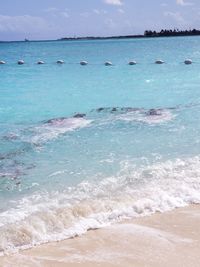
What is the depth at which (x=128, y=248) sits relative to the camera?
7.30 m

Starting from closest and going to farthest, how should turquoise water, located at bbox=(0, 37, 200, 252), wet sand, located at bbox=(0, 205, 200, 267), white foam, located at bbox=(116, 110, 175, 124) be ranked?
1. wet sand, located at bbox=(0, 205, 200, 267)
2. turquoise water, located at bbox=(0, 37, 200, 252)
3. white foam, located at bbox=(116, 110, 175, 124)

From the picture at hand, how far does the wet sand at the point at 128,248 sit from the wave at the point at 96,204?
357mm

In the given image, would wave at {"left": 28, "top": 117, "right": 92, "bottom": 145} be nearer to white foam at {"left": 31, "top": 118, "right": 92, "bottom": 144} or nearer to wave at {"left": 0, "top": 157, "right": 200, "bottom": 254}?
white foam at {"left": 31, "top": 118, "right": 92, "bottom": 144}

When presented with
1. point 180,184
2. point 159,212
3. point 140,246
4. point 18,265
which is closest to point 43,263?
point 18,265

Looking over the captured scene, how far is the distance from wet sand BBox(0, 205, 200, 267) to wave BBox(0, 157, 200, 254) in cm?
36

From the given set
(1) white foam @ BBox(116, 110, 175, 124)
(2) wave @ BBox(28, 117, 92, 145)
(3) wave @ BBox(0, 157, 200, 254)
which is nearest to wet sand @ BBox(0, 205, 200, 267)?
(3) wave @ BBox(0, 157, 200, 254)

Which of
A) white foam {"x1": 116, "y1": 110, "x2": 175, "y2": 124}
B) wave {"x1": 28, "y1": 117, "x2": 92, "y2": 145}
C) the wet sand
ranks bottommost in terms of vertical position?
the wet sand

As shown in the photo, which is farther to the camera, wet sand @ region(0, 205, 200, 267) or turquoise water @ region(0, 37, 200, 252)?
turquoise water @ region(0, 37, 200, 252)

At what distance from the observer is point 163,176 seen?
1101cm

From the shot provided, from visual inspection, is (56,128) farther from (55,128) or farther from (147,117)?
(147,117)

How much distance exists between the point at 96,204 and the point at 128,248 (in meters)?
1.99

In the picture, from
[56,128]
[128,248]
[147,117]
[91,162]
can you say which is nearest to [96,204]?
[128,248]

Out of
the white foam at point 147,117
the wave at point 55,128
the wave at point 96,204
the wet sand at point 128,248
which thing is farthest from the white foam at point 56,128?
the wet sand at point 128,248

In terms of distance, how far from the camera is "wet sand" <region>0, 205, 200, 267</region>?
6.85 metres
